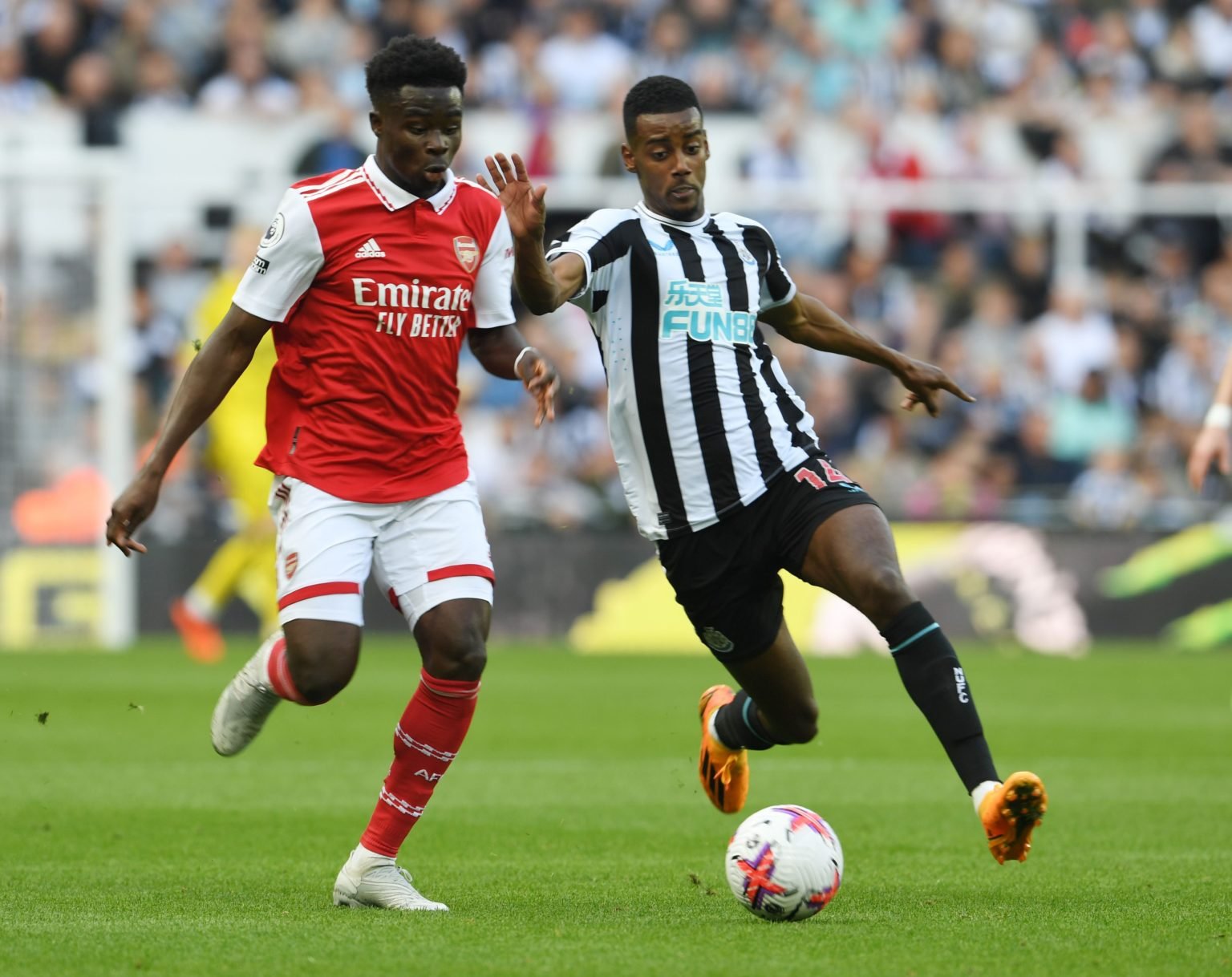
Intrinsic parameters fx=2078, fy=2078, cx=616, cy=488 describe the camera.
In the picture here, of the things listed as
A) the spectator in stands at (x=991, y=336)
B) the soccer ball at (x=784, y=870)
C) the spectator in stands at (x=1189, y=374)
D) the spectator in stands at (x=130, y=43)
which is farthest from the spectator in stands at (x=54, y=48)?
the soccer ball at (x=784, y=870)

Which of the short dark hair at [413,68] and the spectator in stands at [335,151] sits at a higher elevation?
the spectator in stands at [335,151]

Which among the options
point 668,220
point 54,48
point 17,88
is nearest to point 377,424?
point 668,220

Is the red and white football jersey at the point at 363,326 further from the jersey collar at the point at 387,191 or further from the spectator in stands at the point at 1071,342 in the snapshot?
the spectator in stands at the point at 1071,342

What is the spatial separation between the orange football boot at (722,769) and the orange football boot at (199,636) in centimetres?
817

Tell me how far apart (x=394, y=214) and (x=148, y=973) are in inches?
99.8

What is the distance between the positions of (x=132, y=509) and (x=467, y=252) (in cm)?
134

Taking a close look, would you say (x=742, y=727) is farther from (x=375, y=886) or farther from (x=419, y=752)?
(x=375, y=886)

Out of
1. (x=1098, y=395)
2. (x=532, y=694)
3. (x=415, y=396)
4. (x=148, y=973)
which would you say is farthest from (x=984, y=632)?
(x=148, y=973)

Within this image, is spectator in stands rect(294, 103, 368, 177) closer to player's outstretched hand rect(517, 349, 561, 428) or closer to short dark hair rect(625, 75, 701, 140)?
short dark hair rect(625, 75, 701, 140)

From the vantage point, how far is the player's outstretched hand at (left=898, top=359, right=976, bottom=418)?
736 cm

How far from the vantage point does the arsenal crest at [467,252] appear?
21.7 ft

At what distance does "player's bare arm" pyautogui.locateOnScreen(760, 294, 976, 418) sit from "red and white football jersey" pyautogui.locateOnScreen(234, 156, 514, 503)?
137 centimetres

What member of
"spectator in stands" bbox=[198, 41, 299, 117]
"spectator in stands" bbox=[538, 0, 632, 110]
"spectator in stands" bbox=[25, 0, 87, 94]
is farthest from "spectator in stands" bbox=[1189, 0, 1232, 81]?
"spectator in stands" bbox=[25, 0, 87, 94]

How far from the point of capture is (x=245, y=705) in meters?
6.66
